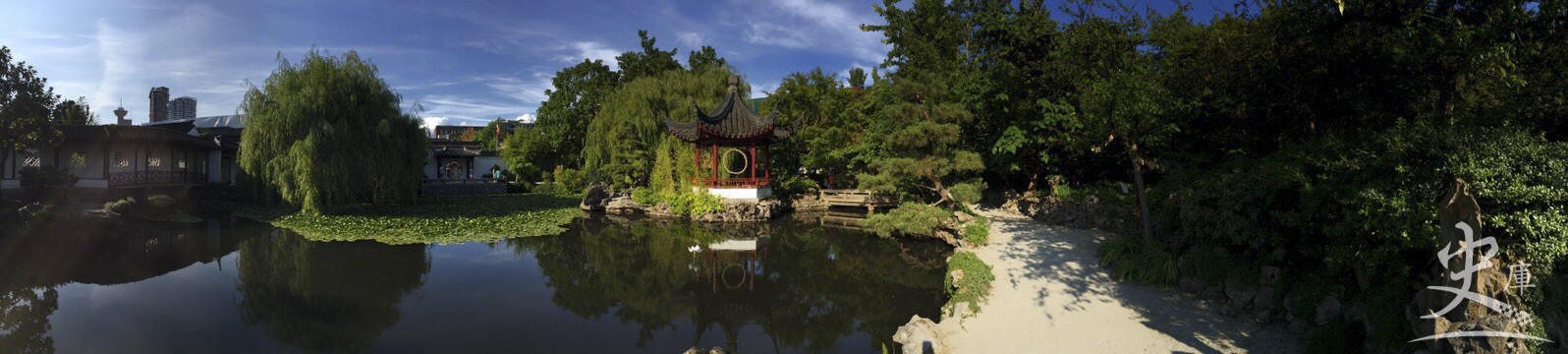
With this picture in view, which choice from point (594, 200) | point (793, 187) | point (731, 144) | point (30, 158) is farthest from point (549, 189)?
point (30, 158)

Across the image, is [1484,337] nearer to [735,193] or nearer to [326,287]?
[326,287]

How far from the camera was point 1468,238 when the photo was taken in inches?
151

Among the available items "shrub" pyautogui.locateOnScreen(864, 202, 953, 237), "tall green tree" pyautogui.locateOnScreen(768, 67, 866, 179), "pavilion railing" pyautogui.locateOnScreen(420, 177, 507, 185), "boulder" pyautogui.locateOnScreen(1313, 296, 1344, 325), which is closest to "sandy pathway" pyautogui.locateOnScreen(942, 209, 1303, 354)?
"boulder" pyautogui.locateOnScreen(1313, 296, 1344, 325)

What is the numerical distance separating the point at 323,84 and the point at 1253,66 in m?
22.3

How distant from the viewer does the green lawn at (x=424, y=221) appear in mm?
13352

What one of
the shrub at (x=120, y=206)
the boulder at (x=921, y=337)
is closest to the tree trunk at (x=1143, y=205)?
the boulder at (x=921, y=337)

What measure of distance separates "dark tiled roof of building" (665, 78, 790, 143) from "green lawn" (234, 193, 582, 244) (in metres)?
5.16

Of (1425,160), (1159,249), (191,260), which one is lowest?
(191,260)

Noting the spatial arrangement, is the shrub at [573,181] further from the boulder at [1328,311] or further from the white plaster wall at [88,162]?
the boulder at [1328,311]

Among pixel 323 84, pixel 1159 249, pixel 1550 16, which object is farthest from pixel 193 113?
pixel 1550 16

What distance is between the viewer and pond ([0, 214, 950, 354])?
20.7ft

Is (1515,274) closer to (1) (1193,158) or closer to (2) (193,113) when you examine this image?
(1) (1193,158)

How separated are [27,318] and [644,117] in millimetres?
17802

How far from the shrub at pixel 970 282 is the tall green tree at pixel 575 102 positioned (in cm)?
2335
